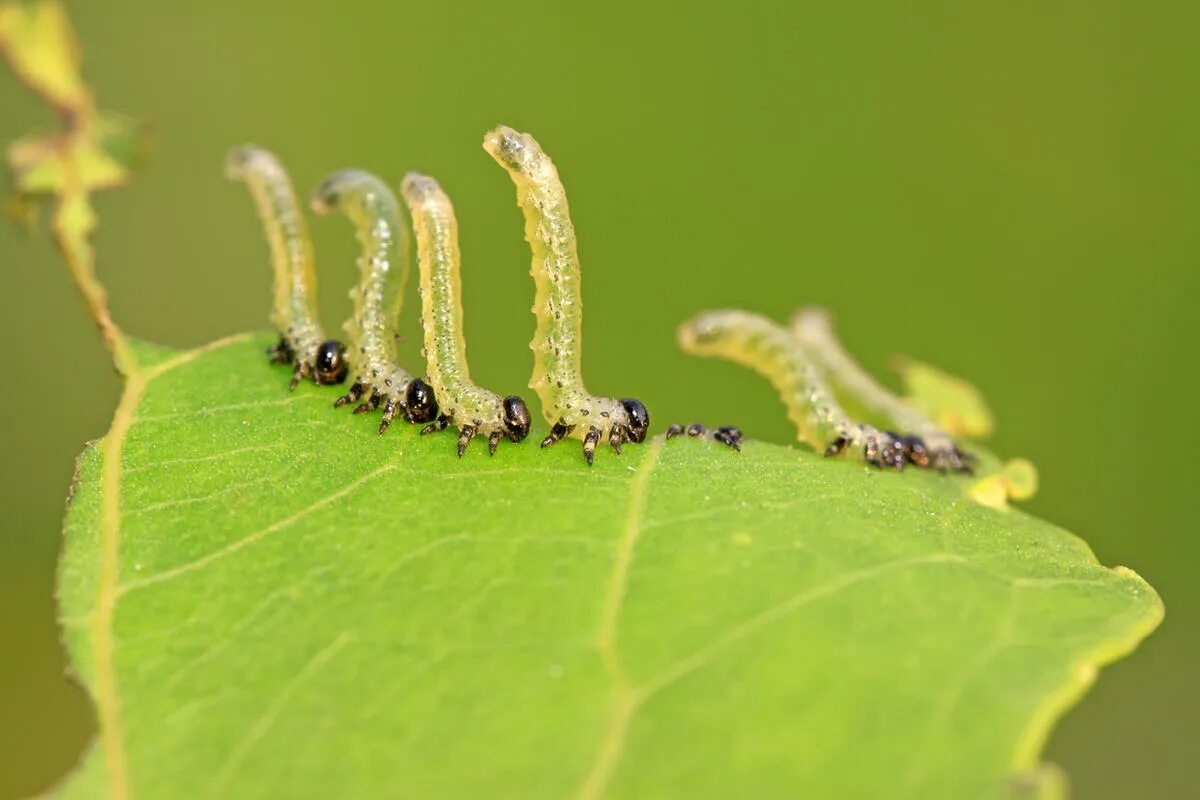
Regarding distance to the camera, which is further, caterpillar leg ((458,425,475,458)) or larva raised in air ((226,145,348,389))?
larva raised in air ((226,145,348,389))

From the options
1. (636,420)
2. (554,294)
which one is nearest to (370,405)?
(554,294)

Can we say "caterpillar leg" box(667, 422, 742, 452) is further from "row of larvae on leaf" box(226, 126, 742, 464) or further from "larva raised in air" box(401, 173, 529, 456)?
"larva raised in air" box(401, 173, 529, 456)

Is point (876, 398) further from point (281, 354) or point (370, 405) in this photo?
point (281, 354)

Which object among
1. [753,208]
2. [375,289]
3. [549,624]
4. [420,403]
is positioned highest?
[753,208]

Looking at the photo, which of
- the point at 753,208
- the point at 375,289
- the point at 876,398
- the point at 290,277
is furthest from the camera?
the point at 753,208

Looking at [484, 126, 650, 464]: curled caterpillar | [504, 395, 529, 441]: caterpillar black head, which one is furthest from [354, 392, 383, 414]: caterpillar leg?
[484, 126, 650, 464]: curled caterpillar

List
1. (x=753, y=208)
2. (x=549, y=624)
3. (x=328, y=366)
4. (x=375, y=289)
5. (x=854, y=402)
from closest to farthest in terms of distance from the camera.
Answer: (x=549, y=624)
(x=328, y=366)
(x=375, y=289)
(x=854, y=402)
(x=753, y=208)

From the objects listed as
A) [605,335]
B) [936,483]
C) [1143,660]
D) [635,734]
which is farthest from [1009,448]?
[635,734]
